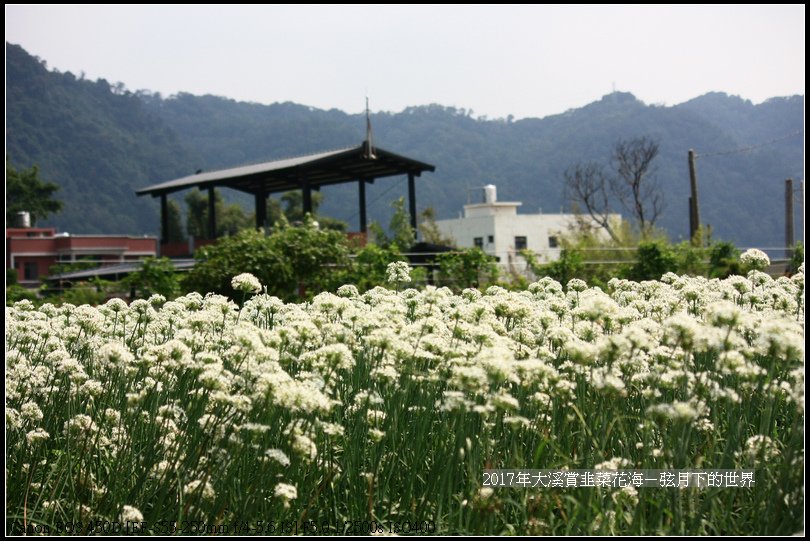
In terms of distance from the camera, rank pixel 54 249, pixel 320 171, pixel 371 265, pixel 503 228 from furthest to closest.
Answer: pixel 503 228 < pixel 54 249 < pixel 320 171 < pixel 371 265

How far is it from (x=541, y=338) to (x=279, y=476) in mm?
1504

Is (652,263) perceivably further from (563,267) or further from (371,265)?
(371,265)

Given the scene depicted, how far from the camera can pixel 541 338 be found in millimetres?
→ 3969

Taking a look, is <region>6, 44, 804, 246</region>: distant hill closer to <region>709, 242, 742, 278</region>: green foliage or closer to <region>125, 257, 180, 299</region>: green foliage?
<region>709, 242, 742, 278</region>: green foliage

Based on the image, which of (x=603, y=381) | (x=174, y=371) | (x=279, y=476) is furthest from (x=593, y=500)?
(x=174, y=371)

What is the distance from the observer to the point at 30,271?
45.4 metres

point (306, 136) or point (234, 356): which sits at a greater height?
point (306, 136)

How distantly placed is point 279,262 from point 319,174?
16.9 m

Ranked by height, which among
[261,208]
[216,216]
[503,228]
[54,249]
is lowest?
[54,249]

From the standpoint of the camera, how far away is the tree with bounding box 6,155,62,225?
216 feet

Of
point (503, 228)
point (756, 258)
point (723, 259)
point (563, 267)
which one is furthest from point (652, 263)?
point (503, 228)

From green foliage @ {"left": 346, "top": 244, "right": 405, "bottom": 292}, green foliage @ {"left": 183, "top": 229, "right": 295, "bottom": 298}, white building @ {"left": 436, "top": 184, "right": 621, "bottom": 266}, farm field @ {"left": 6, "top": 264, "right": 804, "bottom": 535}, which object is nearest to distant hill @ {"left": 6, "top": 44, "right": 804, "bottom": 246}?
white building @ {"left": 436, "top": 184, "right": 621, "bottom": 266}

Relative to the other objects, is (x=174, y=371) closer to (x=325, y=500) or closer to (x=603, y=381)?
(x=325, y=500)

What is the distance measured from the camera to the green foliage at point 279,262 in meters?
12.7
